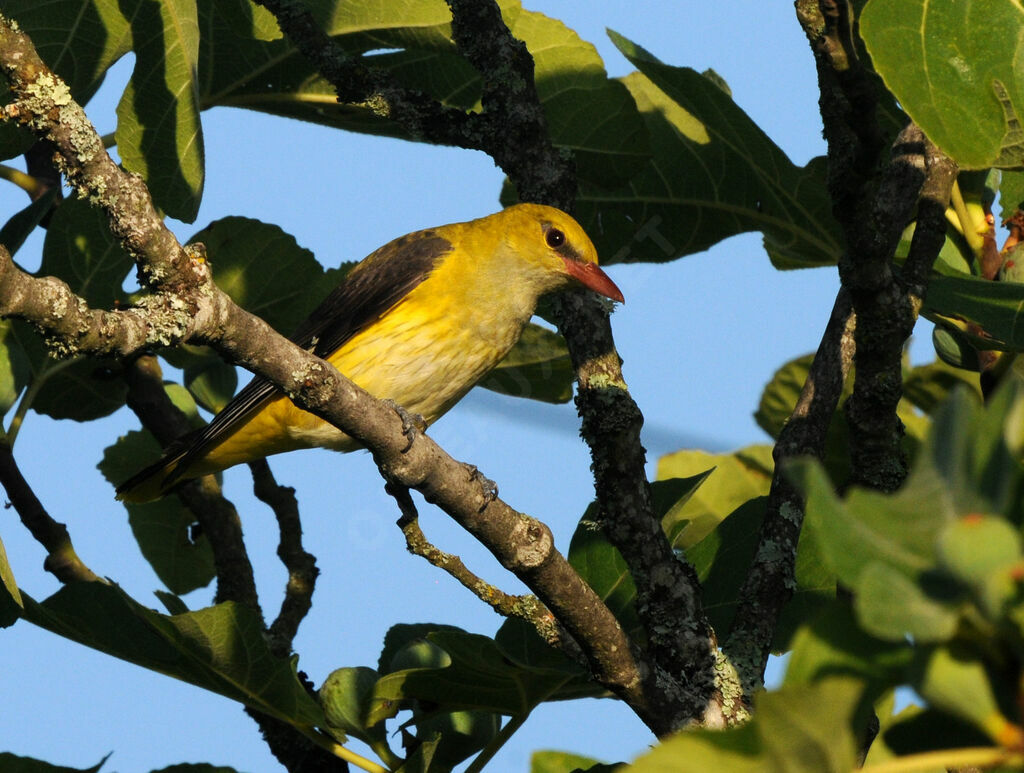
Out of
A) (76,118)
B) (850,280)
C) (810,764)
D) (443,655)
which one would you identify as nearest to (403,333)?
(443,655)

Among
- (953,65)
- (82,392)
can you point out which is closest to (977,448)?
(953,65)

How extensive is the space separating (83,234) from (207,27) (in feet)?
2.37

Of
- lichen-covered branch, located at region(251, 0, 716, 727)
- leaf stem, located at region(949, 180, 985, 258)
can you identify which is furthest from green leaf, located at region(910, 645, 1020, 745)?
leaf stem, located at region(949, 180, 985, 258)

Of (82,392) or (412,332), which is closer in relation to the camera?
(412,332)

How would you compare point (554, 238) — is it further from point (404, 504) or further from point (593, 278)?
point (404, 504)

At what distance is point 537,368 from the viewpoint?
4.32m

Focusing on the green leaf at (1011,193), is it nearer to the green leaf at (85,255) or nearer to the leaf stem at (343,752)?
A: the leaf stem at (343,752)

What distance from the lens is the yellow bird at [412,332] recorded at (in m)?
3.78

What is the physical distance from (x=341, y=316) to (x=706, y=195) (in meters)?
1.27

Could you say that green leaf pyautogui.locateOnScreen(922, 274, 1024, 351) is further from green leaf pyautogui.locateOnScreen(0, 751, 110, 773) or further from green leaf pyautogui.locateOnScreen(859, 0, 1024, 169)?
green leaf pyautogui.locateOnScreen(0, 751, 110, 773)

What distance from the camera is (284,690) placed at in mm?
2676

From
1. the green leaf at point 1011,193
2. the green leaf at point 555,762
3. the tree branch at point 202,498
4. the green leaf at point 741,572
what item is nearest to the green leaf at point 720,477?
the green leaf at point 741,572

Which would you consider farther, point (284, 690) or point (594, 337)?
point (594, 337)

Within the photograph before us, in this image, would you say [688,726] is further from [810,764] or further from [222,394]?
[222,394]
